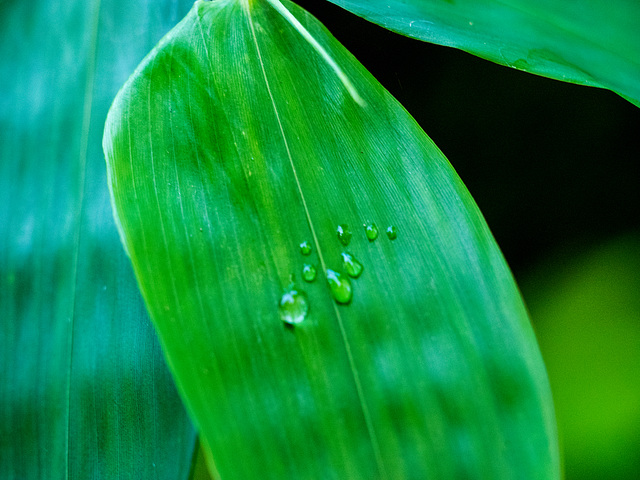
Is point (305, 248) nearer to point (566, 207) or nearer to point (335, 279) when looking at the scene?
point (335, 279)

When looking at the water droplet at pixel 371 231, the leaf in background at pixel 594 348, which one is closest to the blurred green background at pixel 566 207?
the leaf in background at pixel 594 348

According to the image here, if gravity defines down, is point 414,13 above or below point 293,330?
above

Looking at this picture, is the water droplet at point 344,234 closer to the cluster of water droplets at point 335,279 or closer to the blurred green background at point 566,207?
the cluster of water droplets at point 335,279

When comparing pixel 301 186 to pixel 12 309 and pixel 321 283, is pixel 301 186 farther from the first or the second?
pixel 12 309

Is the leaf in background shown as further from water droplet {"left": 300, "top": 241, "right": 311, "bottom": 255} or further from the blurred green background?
water droplet {"left": 300, "top": 241, "right": 311, "bottom": 255}

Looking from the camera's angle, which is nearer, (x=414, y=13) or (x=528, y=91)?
(x=414, y=13)

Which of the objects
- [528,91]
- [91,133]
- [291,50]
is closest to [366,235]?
[291,50]
